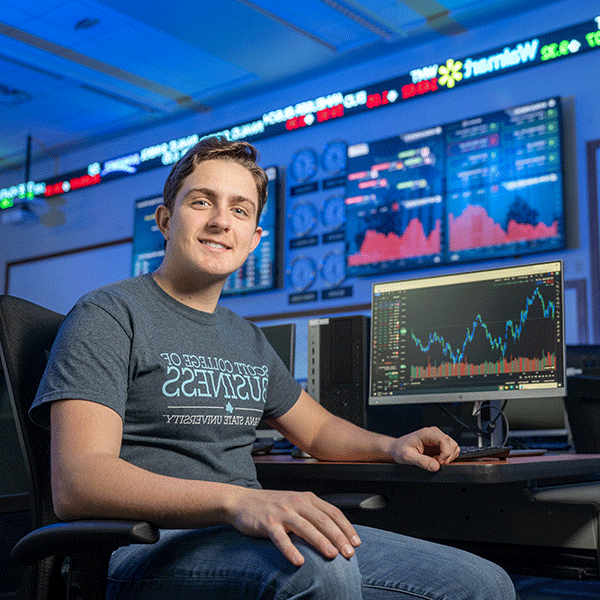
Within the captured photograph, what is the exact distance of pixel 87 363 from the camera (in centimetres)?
118

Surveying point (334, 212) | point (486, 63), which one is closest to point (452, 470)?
point (486, 63)

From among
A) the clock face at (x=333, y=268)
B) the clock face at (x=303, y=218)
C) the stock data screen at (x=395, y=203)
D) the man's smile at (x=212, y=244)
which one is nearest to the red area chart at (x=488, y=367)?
the man's smile at (x=212, y=244)

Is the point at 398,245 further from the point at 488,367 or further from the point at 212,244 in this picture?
the point at 212,244

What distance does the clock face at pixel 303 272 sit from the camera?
471 centimetres

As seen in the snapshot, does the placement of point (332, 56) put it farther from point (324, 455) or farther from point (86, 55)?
point (324, 455)

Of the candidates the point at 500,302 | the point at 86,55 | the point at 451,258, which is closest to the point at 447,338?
the point at 500,302

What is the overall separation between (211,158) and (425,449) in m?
0.74

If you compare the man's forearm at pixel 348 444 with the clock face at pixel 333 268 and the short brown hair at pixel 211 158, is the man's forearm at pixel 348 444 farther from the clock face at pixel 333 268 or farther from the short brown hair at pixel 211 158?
the clock face at pixel 333 268

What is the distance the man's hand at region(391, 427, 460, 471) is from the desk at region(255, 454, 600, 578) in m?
0.03

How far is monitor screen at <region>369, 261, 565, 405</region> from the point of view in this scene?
1938 millimetres

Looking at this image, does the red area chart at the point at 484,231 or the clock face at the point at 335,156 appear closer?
the red area chart at the point at 484,231

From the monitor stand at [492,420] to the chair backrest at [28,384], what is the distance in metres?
1.18

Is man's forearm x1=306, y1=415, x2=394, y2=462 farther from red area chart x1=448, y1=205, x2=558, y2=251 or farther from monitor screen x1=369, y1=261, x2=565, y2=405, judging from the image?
red area chart x1=448, y1=205, x2=558, y2=251

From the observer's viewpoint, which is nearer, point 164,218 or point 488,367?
point 164,218
